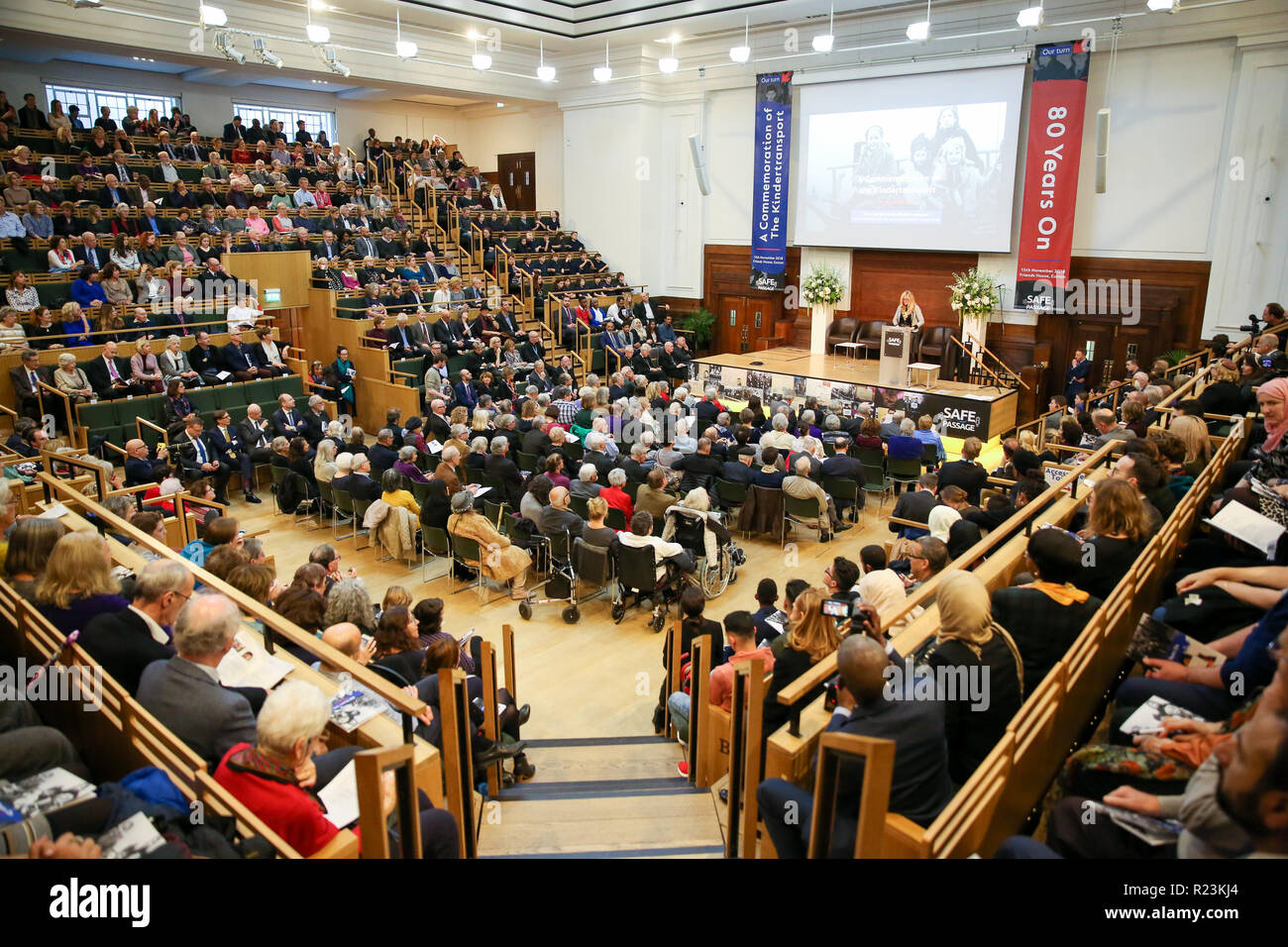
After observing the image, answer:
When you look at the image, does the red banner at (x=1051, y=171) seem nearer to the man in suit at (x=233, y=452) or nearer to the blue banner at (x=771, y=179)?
the blue banner at (x=771, y=179)

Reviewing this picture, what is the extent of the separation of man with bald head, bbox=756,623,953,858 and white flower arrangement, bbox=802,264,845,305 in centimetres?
1291

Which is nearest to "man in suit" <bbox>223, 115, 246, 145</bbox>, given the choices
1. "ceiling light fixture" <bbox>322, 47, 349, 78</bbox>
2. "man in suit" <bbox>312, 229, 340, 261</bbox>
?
"man in suit" <bbox>312, 229, 340, 261</bbox>

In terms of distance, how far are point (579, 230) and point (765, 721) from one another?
1599 cm

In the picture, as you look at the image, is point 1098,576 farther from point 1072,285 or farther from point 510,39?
point 510,39

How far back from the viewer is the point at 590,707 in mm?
5328

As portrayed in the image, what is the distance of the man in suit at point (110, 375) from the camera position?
9.07 m

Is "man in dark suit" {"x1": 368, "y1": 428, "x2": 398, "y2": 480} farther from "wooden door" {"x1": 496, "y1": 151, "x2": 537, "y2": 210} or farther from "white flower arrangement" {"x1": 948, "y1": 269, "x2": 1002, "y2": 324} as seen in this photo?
"wooden door" {"x1": 496, "y1": 151, "x2": 537, "y2": 210}

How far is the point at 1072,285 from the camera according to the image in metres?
12.5

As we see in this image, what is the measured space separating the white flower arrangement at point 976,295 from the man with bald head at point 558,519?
9.04 m

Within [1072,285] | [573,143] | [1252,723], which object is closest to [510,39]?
[573,143]

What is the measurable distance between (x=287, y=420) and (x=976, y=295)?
10.4m

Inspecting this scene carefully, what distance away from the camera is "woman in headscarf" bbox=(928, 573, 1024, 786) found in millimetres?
2861

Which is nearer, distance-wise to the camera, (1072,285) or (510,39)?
(1072,285)
